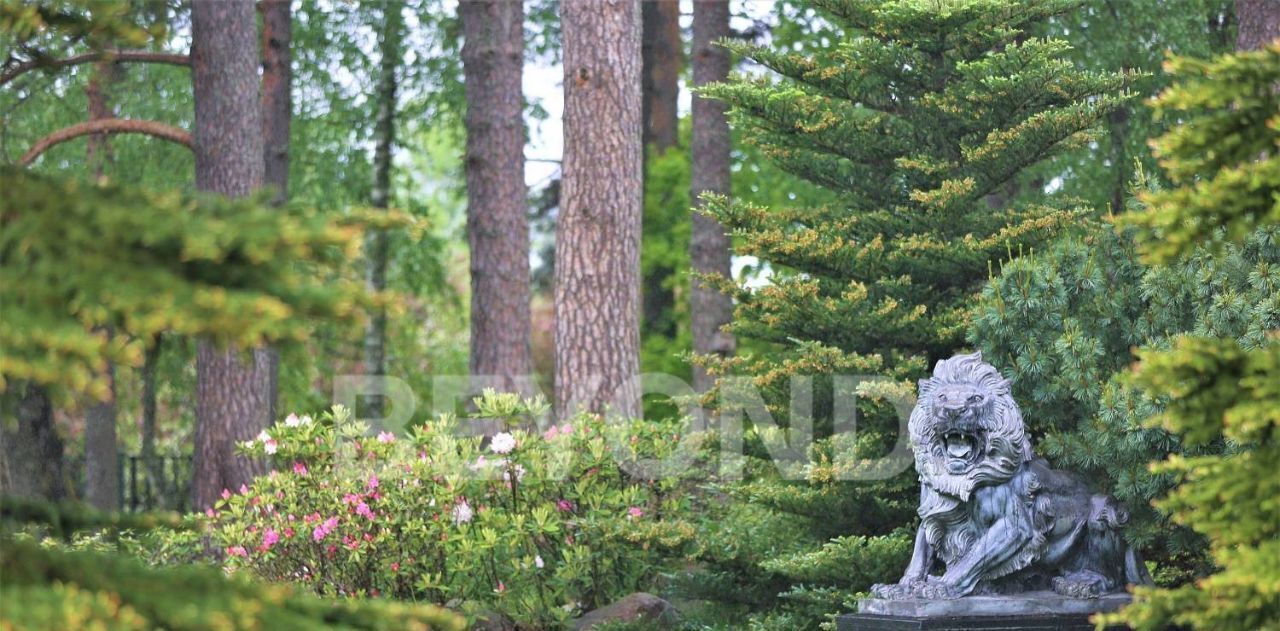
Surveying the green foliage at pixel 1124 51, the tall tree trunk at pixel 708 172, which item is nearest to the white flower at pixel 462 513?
the green foliage at pixel 1124 51

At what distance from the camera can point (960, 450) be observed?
802cm

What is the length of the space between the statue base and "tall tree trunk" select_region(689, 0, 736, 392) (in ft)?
31.1

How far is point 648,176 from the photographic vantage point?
2148 cm

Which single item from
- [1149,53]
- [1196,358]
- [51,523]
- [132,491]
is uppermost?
[1149,53]

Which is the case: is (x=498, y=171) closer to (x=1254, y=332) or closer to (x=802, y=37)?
(x=802, y=37)

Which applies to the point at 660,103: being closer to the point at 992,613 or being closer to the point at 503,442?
the point at 503,442

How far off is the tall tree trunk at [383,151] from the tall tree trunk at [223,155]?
7.28 metres

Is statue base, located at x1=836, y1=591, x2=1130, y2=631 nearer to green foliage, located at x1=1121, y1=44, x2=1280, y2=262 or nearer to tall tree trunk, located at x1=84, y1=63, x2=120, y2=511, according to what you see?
green foliage, located at x1=1121, y1=44, x2=1280, y2=262

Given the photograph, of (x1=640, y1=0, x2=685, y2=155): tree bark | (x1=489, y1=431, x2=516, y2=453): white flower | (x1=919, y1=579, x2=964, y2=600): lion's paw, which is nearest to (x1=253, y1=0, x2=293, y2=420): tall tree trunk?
(x1=640, y1=0, x2=685, y2=155): tree bark

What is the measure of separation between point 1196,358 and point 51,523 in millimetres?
3049

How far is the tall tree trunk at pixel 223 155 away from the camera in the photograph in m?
12.6

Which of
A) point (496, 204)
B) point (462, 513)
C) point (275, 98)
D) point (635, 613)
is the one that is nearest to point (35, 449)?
point (275, 98)

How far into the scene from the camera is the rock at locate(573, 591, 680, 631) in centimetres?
1007

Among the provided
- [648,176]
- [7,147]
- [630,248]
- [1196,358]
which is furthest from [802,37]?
[1196,358]
